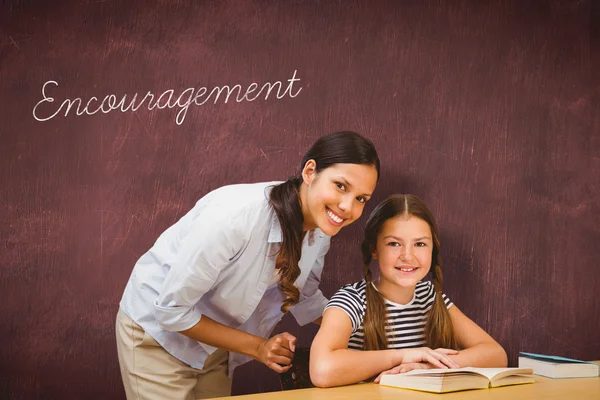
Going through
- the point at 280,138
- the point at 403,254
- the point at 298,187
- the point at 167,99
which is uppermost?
the point at 167,99

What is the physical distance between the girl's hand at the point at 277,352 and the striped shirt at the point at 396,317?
0.63 ft

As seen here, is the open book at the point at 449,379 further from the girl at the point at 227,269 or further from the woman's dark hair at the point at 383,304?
the girl at the point at 227,269

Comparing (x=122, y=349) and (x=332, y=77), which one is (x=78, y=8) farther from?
(x=122, y=349)

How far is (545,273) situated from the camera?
8.10 ft

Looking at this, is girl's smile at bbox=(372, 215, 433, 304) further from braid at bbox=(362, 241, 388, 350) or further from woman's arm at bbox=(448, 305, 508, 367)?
woman's arm at bbox=(448, 305, 508, 367)

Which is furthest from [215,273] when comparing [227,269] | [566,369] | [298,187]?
[566,369]

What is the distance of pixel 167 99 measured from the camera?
7.43 ft

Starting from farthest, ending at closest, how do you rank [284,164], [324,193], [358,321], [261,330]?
[284,164], [261,330], [358,321], [324,193]

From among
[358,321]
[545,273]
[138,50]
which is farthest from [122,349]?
[545,273]

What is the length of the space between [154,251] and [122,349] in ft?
1.12

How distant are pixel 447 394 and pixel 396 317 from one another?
47 cm

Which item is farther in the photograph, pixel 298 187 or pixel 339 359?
pixel 298 187

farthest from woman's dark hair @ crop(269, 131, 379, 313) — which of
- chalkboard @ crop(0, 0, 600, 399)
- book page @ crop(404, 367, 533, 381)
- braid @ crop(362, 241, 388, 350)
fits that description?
book page @ crop(404, 367, 533, 381)

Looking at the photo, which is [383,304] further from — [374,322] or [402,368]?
[402,368]
